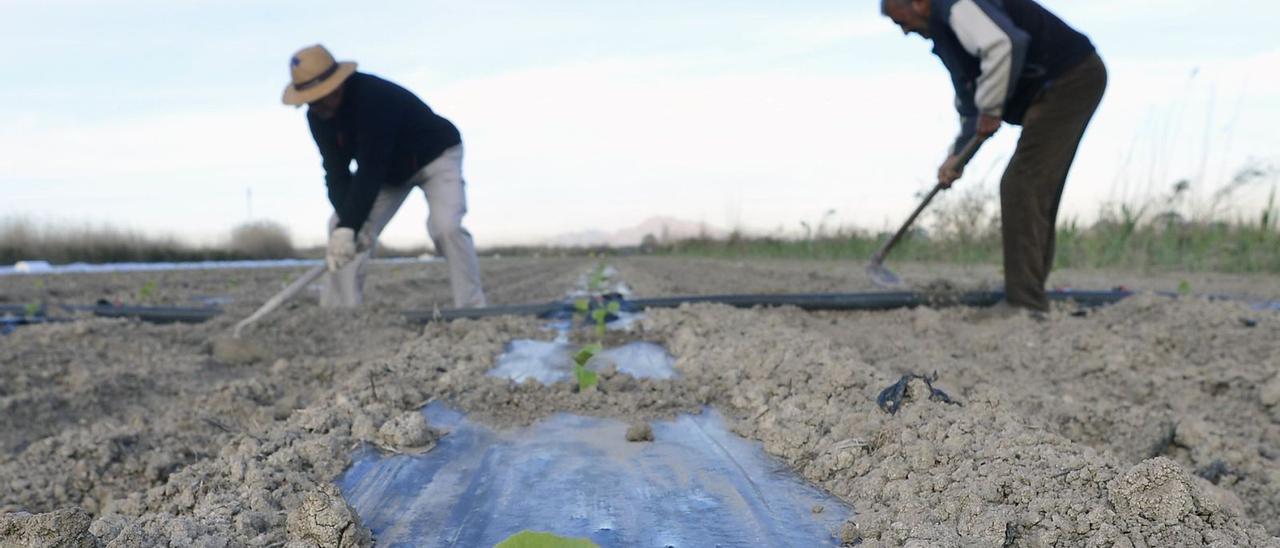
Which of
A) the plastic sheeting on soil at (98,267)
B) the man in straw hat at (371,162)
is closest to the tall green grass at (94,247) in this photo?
the plastic sheeting on soil at (98,267)

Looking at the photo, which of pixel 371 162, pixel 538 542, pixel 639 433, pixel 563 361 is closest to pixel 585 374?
pixel 639 433

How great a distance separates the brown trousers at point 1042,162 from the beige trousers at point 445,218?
256 cm

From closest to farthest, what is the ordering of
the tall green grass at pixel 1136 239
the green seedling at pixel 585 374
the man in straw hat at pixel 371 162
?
the green seedling at pixel 585 374
the man in straw hat at pixel 371 162
the tall green grass at pixel 1136 239

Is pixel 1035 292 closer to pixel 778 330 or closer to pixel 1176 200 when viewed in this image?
pixel 778 330

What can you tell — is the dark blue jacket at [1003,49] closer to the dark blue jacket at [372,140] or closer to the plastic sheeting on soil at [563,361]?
the plastic sheeting on soil at [563,361]

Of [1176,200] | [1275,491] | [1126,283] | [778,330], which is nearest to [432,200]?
[778,330]

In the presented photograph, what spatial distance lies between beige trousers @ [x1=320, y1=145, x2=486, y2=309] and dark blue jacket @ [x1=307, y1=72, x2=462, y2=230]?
61mm

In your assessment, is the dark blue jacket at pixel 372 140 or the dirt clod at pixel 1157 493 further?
the dark blue jacket at pixel 372 140

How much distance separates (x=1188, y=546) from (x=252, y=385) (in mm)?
2415

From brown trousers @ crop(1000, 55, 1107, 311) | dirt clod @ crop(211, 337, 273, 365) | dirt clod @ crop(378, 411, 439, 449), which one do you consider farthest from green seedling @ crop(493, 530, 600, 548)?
brown trousers @ crop(1000, 55, 1107, 311)

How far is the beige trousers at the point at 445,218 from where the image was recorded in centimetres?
444

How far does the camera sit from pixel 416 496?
4.66 ft

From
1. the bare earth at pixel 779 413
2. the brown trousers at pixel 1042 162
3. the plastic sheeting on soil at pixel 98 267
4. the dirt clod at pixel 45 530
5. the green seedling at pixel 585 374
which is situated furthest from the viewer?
the plastic sheeting on soil at pixel 98 267

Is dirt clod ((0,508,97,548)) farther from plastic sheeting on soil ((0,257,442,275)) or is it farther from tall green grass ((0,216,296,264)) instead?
tall green grass ((0,216,296,264))
